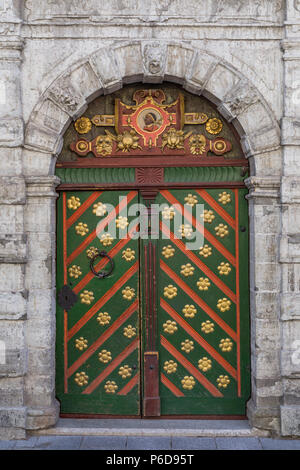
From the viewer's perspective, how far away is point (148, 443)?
4188mm

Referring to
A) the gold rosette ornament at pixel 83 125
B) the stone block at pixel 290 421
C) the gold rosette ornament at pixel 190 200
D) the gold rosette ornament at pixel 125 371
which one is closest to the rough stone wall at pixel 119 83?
the stone block at pixel 290 421

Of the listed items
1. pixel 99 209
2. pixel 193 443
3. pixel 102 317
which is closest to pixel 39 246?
pixel 99 209

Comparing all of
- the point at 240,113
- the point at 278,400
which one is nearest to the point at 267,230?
the point at 240,113

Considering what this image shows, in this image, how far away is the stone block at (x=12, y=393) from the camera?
14.0 feet

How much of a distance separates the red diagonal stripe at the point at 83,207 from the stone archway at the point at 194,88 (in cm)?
32

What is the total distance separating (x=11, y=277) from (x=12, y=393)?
1030mm

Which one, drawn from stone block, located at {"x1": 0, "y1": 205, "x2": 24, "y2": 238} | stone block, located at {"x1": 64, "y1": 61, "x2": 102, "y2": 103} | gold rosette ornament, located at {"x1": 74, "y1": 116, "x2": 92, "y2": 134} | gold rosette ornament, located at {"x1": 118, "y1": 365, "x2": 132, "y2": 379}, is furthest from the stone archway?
gold rosette ornament, located at {"x1": 118, "y1": 365, "x2": 132, "y2": 379}

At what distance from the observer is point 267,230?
4.34 meters

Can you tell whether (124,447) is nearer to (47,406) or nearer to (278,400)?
(47,406)

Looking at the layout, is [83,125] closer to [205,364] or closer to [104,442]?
[205,364]

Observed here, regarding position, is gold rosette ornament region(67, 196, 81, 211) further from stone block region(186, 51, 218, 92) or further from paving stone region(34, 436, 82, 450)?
paving stone region(34, 436, 82, 450)

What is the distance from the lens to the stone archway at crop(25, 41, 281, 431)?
4281mm

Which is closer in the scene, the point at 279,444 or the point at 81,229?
the point at 279,444

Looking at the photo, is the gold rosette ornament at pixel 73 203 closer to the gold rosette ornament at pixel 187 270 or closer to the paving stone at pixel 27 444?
the gold rosette ornament at pixel 187 270
